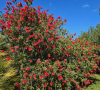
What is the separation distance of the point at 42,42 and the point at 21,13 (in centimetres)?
145

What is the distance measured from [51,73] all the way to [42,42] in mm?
1281

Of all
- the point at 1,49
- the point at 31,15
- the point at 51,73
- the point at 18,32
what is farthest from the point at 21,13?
the point at 51,73

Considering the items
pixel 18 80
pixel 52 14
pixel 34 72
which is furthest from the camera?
pixel 52 14

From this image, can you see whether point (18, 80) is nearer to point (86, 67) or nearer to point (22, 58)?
point (22, 58)

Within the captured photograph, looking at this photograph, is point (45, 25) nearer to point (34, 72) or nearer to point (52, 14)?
point (52, 14)

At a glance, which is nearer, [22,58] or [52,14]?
[22,58]

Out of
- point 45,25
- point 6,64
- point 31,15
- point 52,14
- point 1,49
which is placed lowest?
point 6,64

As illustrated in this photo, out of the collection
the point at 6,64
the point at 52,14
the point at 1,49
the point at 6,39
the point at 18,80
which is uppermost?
the point at 52,14

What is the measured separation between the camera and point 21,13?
384 centimetres

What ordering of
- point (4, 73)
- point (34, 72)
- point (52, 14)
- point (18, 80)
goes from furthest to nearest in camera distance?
point (52, 14)
point (18, 80)
point (34, 72)
point (4, 73)

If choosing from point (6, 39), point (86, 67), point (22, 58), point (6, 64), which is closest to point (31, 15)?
point (6, 39)

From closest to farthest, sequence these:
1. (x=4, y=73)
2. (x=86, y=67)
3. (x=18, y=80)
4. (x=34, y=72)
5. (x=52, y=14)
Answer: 1. (x=4, y=73)
2. (x=34, y=72)
3. (x=18, y=80)
4. (x=52, y=14)
5. (x=86, y=67)

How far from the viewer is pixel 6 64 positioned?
3.38 metres

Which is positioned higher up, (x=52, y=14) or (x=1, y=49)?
(x=52, y=14)
